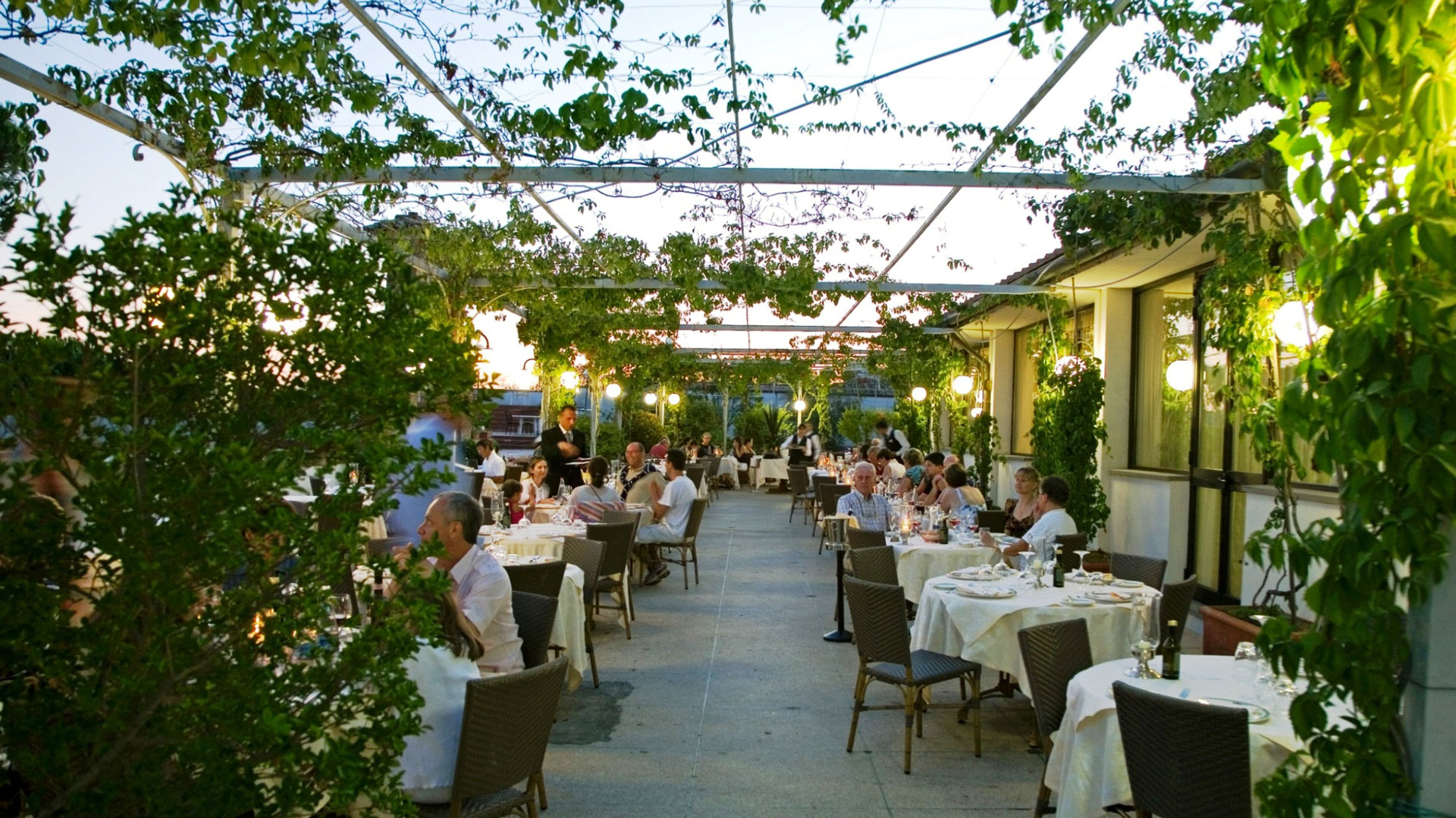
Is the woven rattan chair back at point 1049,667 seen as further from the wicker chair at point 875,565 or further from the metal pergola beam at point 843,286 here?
the metal pergola beam at point 843,286

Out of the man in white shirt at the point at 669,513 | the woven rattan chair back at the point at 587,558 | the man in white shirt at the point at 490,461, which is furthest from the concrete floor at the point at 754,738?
the man in white shirt at the point at 490,461

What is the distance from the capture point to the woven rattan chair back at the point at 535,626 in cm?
470

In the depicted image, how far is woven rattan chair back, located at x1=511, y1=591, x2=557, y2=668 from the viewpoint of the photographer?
4.70 m

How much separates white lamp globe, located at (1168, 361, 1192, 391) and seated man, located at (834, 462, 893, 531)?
2.40m

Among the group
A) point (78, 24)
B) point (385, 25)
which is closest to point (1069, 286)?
point (385, 25)

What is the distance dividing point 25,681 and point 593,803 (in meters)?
2.78

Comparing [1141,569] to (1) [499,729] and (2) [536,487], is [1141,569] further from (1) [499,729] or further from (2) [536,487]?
(2) [536,487]

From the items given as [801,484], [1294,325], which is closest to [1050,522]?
[1294,325]

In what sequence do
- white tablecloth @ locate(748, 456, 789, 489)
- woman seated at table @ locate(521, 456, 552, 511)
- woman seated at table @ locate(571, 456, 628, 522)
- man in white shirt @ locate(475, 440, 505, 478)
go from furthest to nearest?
1. white tablecloth @ locate(748, 456, 789, 489)
2. man in white shirt @ locate(475, 440, 505, 478)
3. woman seated at table @ locate(521, 456, 552, 511)
4. woman seated at table @ locate(571, 456, 628, 522)

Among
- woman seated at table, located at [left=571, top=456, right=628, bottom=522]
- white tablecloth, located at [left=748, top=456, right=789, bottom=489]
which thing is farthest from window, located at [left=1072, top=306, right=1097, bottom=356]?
white tablecloth, located at [left=748, top=456, right=789, bottom=489]

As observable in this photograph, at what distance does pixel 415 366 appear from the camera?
2.20 metres

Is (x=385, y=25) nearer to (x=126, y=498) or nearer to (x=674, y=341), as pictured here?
(x=126, y=498)

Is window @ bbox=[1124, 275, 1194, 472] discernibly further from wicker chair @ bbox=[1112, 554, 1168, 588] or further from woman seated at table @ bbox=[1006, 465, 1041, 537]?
wicker chair @ bbox=[1112, 554, 1168, 588]

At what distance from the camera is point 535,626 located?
4.71 m
